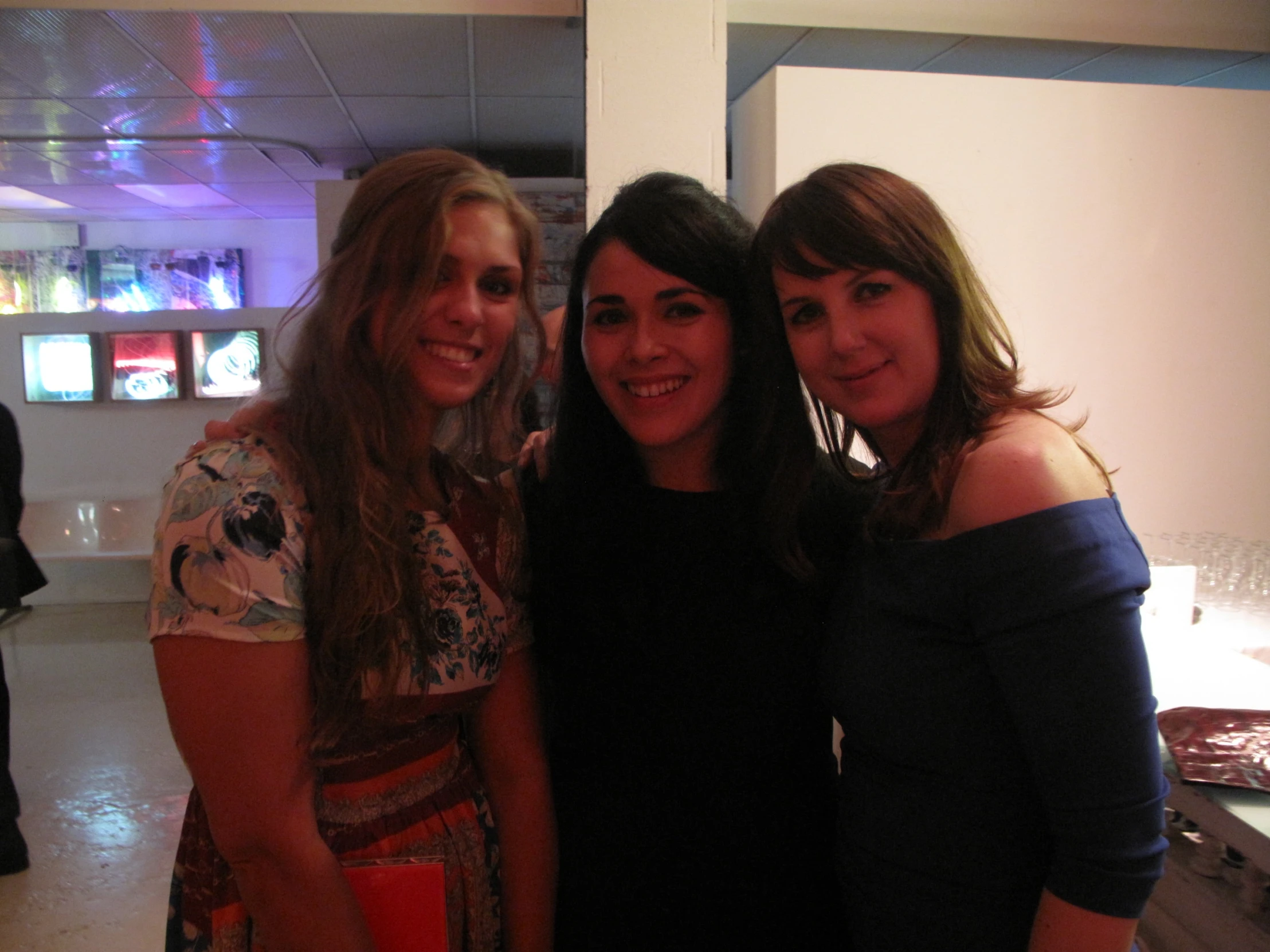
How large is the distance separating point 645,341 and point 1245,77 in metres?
4.64

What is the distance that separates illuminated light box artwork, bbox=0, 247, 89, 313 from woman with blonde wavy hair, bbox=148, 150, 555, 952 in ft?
27.4

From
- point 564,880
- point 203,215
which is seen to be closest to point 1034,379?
point 564,880

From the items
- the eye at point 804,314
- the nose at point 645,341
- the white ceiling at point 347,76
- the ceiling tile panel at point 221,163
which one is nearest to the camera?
the eye at point 804,314

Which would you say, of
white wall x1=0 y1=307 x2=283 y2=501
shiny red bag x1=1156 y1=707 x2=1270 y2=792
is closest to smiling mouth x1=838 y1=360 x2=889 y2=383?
shiny red bag x1=1156 y1=707 x2=1270 y2=792

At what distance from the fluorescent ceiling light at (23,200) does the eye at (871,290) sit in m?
7.73

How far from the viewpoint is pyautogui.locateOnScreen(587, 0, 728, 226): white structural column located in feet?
8.77

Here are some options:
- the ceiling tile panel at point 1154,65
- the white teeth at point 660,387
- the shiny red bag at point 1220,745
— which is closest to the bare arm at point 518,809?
the white teeth at point 660,387

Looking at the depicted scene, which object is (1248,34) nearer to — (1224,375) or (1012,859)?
(1224,375)

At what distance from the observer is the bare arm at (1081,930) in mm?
825

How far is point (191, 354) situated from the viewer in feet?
21.4

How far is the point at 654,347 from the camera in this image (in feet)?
3.84

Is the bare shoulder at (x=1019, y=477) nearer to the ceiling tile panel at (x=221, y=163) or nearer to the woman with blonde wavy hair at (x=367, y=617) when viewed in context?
the woman with blonde wavy hair at (x=367, y=617)

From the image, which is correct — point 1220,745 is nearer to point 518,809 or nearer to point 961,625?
point 961,625

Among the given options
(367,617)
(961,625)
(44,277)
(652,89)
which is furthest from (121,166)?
(961,625)
